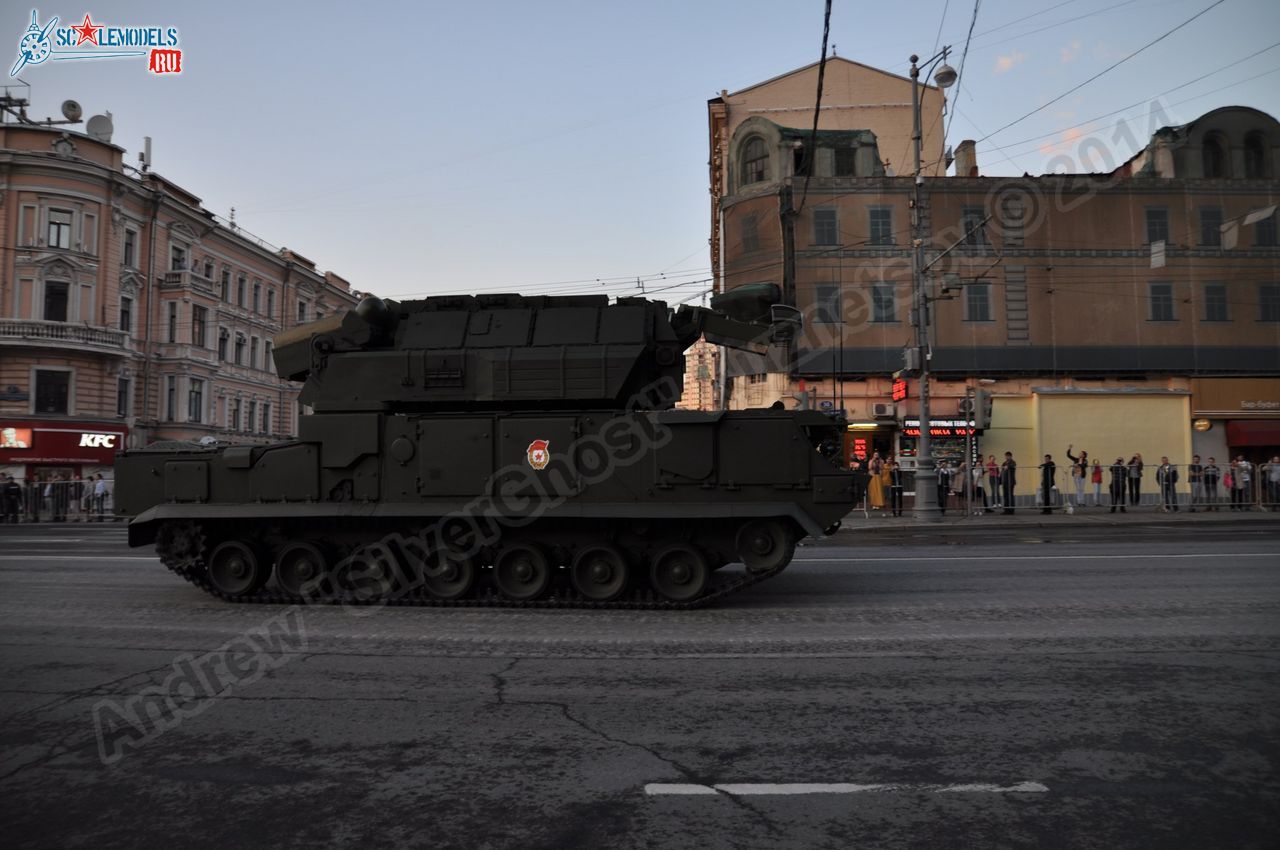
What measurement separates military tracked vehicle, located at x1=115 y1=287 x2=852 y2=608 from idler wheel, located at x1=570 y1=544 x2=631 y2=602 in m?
0.02

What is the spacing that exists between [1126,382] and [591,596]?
28.2m

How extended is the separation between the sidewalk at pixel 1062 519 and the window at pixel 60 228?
3480 centimetres

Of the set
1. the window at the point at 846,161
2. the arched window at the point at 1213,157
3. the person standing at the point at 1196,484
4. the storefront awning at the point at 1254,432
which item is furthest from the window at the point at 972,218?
the person standing at the point at 1196,484

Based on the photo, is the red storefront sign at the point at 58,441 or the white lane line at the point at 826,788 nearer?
the white lane line at the point at 826,788

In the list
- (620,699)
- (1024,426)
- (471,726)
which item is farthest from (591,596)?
(1024,426)

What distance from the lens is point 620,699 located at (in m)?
5.40

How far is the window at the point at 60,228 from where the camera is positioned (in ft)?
116

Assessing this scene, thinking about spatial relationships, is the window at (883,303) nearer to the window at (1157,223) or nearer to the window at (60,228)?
the window at (1157,223)

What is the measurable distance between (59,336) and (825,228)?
32023 millimetres

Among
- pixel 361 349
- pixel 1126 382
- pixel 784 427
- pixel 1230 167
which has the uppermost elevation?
pixel 1230 167

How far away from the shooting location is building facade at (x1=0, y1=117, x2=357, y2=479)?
34469 mm

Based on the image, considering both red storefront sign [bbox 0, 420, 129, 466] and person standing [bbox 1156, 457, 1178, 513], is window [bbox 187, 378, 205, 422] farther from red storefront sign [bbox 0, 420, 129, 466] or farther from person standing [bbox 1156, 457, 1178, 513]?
person standing [bbox 1156, 457, 1178, 513]

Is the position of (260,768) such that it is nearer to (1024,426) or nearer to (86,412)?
(1024,426)

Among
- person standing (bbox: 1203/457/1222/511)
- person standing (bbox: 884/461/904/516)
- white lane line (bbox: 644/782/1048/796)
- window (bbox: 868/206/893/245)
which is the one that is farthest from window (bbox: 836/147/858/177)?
white lane line (bbox: 644/782/1048/796)
